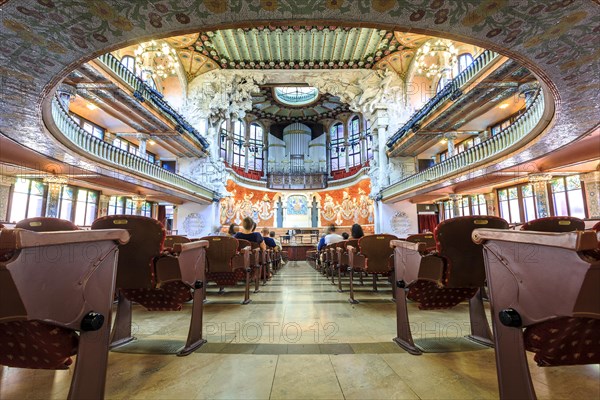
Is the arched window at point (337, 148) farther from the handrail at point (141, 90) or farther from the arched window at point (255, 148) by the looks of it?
the handrail at point (141, 90)

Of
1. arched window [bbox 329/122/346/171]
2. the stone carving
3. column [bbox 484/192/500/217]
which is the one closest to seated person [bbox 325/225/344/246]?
column [bbox 484/192/500/217]

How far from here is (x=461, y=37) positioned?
3.46 m

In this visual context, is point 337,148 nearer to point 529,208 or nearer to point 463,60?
point 463,60

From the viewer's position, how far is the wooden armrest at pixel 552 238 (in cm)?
85

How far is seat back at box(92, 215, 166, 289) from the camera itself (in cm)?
206

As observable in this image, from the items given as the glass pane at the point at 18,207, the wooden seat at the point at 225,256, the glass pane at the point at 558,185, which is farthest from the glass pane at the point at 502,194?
the glass pane at the point at 18,207

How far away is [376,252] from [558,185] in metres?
10.0

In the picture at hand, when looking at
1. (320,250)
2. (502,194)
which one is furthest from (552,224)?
(502,194)

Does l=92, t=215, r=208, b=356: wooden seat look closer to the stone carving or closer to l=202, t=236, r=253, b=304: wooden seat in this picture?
l=202, t=236, r=253, b=304: wooden seat

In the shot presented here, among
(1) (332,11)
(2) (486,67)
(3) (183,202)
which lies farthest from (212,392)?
(3) (183,202)

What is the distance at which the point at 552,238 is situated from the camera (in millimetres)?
974

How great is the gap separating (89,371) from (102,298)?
0.30m

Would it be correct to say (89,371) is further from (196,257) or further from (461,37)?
(461,37)

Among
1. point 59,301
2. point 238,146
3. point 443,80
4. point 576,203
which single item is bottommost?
point 59,301
